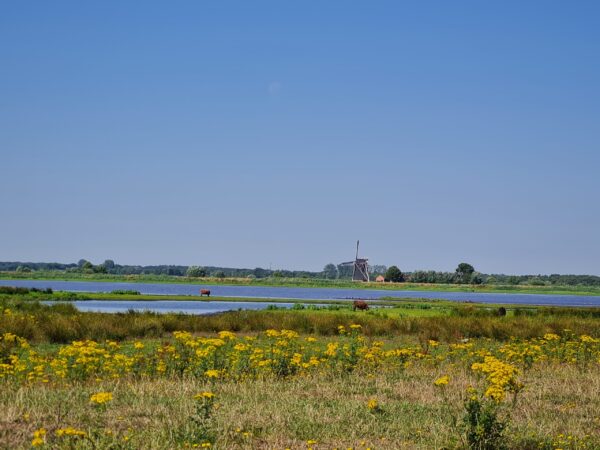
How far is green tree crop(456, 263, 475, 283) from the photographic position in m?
183

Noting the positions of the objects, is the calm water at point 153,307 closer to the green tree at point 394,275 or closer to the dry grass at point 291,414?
the dry grass at point 291,414

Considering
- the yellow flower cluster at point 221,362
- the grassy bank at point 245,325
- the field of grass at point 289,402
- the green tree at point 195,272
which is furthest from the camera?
the green tree at point 195,272

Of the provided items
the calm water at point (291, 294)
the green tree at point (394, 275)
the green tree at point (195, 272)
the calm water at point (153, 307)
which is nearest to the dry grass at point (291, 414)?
the calm water at point (153, 307)

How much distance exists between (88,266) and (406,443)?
193456 mm

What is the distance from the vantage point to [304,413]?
10.7 m

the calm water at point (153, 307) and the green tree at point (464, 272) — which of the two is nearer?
the calm water at point (153, 307)

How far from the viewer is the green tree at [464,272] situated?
183238mm

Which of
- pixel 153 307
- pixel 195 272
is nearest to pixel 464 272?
pixel 195 272

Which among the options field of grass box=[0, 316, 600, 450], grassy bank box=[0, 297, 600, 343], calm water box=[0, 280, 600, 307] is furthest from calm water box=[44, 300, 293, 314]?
field of grass box=[0, 316, 600, 450]

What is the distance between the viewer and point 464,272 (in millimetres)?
187250

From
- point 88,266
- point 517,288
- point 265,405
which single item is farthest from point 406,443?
point 88,266

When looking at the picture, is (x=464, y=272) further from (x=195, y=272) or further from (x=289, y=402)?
(x=289, y=402)

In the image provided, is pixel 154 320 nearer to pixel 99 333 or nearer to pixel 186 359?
pixel 99 333

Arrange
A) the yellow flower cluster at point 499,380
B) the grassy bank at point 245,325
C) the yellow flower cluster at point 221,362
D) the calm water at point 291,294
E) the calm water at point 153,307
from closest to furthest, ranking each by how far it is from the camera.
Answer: the yellow flower cluster at point 499,380 < the yellow flower cluster at point 221,362 < the grassy bank at point 245,325 < the calm water at point 153,307 < the calm water at point 291,294
